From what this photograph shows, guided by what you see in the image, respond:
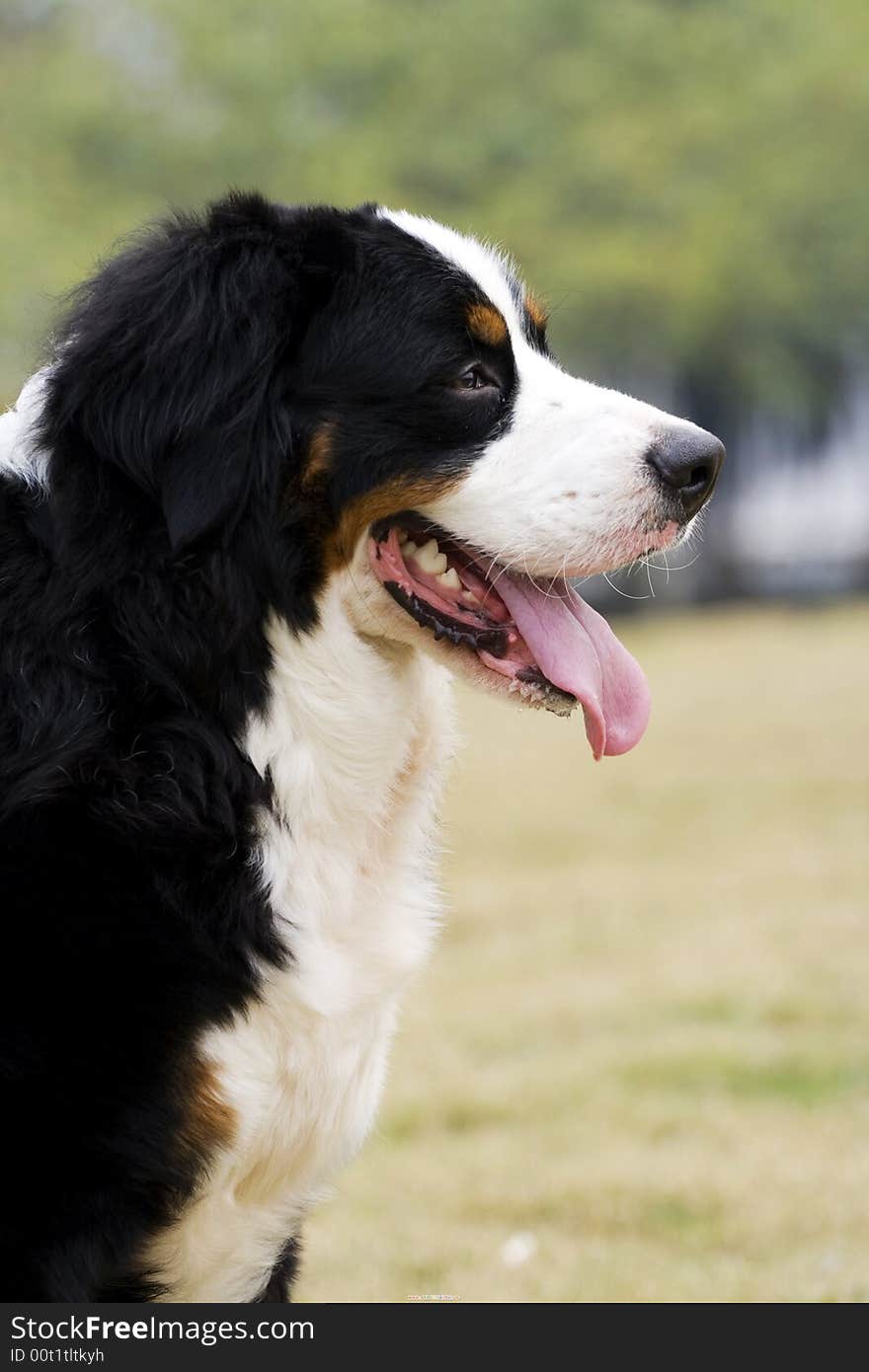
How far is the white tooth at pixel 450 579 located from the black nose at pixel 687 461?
0.39m

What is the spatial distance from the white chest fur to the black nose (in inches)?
21.5

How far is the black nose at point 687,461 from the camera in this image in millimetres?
2984

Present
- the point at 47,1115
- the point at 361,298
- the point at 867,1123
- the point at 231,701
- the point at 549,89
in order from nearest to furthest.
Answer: the point at 47,1115
the point at 231,701
the point at 361,298
the point at 867,1123
the point at 549,89

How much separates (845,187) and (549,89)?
243 inches

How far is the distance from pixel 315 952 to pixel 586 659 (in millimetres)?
716

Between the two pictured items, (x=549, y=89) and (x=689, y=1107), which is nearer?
(x=689, y=1107)

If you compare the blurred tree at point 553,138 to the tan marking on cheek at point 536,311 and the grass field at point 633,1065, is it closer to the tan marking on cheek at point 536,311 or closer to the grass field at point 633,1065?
the grass field at point 633,1065

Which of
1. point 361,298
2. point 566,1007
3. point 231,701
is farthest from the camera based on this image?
point 566,1007

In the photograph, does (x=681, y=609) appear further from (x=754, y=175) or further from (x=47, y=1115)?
(x=47, y=1115)

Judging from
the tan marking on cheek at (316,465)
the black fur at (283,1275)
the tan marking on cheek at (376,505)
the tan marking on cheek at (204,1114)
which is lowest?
the black fur at (283,1275)

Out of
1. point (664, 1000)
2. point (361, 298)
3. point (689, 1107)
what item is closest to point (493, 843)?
point (664, 1000)

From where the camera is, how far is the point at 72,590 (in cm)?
272

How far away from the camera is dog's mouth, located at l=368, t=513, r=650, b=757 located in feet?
9.71

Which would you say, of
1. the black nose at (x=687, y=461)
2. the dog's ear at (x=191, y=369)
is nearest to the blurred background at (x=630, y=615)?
the dog's ear at (x=191, y=369)
